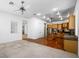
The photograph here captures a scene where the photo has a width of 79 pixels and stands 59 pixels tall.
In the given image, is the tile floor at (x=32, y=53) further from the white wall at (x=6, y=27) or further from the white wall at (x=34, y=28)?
the white wall at (x=34, y=28)

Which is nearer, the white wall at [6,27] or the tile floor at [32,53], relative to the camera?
the tile floor at [32,53]

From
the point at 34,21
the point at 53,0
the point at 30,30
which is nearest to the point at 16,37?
the point at 30,30

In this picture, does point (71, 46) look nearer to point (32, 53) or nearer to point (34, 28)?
point (32, 53)

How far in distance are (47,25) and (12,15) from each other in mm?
6079

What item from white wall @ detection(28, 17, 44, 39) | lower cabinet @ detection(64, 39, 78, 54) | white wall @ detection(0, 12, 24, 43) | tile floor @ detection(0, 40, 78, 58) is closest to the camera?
tile floor @ detection(0, 40, 78, 58)

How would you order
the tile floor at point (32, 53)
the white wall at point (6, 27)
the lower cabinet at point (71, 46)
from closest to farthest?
the tile floor at point (32, 53) → the lower cabinet at point (71, 46) → the white wall at point (6, 27)

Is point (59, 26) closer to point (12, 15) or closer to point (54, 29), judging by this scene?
point (54, 29)

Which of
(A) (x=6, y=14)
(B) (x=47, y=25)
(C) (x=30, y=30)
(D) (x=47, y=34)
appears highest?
(A) (x=6, y=14)

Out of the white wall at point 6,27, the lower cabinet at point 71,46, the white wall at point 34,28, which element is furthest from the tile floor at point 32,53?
the white wall at point 34,28

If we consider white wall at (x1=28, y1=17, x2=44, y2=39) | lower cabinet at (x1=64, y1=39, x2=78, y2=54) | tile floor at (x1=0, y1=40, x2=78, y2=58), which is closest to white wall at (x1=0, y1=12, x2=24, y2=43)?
white wall at (x1=28, y1=17, x2=44, y2=39)

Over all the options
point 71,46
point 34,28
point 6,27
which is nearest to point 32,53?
point 71,46

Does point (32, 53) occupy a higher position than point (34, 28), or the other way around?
point (34, 28)

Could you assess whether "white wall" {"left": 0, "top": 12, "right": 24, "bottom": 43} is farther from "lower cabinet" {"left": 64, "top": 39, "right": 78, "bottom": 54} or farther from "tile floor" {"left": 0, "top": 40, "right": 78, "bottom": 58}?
"lower cabinet" {"left": 64, "top": 39, "right": 78, "bottom": 54}

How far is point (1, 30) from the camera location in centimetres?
617
